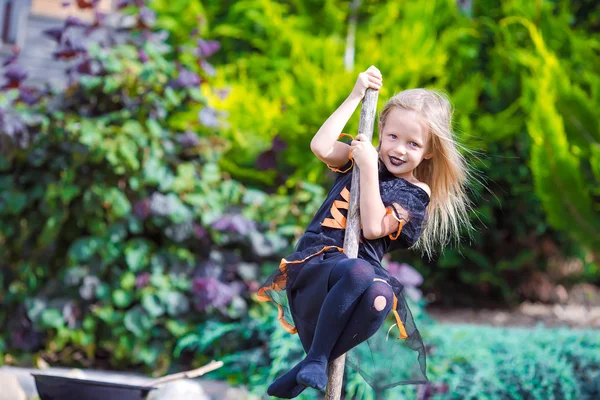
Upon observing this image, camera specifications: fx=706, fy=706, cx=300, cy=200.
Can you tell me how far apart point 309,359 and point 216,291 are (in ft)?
6.64

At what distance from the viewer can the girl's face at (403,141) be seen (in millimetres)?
1972

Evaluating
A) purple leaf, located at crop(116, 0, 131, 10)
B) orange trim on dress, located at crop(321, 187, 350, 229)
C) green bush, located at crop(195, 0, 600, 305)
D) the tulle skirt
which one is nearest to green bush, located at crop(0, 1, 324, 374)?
purple leaf, located at crop(116, 0, 131, 10)

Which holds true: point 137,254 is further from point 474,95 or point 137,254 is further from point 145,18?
point 474,95

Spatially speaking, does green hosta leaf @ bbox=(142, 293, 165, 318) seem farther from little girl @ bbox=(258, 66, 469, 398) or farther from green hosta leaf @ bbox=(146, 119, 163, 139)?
little girl @ bbox=(258, 66, 469, 398)

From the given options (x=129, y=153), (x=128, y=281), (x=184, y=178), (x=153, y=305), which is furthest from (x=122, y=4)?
(x=153, y=305)

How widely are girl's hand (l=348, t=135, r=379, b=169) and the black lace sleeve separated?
11 centimetres

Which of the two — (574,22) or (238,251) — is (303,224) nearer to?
(238,251)

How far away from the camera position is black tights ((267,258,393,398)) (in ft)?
5.94

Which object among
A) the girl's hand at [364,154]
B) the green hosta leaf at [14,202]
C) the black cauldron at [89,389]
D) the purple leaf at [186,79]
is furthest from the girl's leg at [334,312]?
the green hosta leaf at [14,202]

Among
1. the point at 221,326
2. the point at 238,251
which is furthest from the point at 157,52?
the point at 221,326

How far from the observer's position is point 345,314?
1831 millimetres

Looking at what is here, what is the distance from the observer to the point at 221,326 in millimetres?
3787

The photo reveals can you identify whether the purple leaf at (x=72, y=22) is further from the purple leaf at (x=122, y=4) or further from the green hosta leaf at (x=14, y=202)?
the green hosta leaf at (x=14, y=202)

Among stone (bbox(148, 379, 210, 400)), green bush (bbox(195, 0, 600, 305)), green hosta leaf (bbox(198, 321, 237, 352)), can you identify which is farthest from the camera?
green bush (bbox(195, 0, 600, 305))
